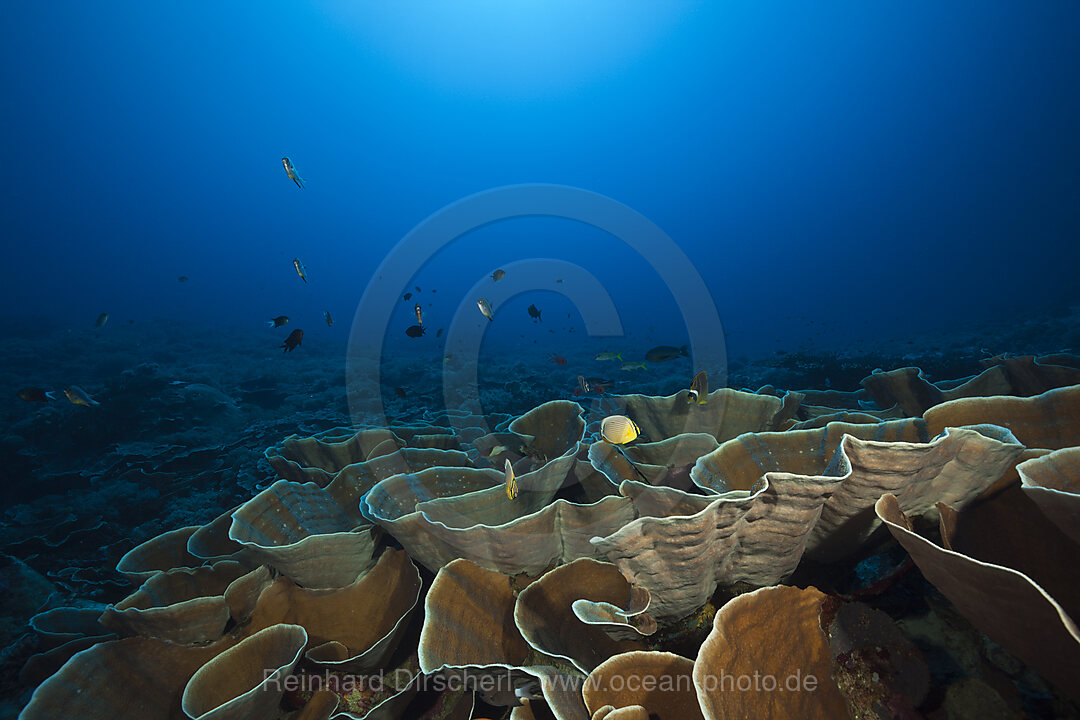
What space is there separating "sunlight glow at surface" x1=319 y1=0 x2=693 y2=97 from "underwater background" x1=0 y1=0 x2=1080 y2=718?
62cm

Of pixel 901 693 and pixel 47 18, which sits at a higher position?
pixel 47 18

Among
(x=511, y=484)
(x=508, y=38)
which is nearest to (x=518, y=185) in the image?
(x=508, y=38)

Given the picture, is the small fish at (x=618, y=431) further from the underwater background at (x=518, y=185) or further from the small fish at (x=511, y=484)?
the underwater background at (x=518, y=185)

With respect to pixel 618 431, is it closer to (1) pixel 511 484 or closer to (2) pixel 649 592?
(1) pixel 511 484

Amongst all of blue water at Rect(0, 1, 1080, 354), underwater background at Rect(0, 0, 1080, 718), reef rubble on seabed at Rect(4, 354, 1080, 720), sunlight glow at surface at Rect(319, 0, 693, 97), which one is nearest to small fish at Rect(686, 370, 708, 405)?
reef rubble on seabed at Rect(4, 354, 1080, 720)

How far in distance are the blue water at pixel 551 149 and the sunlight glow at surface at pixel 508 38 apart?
0.54 metres

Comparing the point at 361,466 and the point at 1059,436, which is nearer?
the point at 1059,436

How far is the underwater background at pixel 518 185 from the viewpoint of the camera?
20.1 metres

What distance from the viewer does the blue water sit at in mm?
65875

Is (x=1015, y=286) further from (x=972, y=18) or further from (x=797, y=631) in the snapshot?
(x=797, y=631)

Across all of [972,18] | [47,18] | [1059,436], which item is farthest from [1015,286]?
[47,18]

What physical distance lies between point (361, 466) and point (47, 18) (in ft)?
358

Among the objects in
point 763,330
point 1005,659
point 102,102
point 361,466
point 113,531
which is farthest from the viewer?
point 102,102

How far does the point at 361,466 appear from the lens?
253cm
